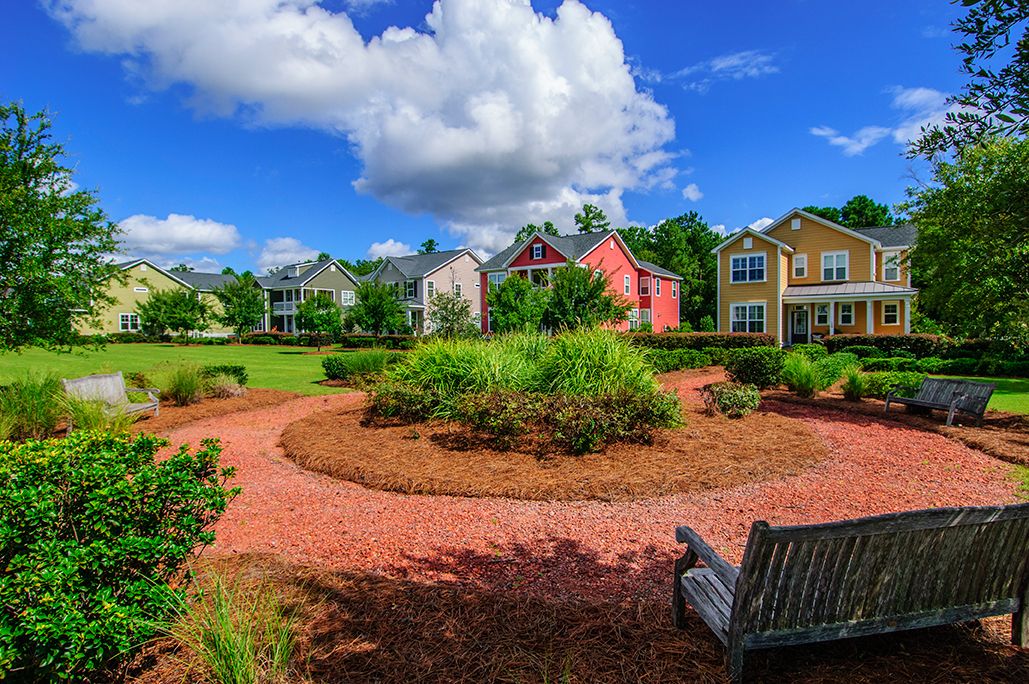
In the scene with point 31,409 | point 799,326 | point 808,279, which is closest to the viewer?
point 31,409

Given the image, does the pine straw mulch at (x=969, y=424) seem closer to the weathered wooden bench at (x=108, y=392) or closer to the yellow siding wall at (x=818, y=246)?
the weathered wooden bench at (x=108, y=392)

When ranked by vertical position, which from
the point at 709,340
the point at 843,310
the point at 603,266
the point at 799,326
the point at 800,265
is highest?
the point at 603,266

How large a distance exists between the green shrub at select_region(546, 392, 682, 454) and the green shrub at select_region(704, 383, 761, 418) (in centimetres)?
176

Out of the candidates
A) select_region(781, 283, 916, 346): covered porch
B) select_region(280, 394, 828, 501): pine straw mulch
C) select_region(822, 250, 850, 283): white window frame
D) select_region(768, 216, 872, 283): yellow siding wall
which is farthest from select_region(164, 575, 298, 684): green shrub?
select_region(822, 250, 850, 283): white window frame

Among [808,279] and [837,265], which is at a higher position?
[837,265]

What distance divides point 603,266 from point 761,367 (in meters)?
26.2

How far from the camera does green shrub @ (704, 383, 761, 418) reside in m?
9.16

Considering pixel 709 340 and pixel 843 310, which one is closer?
pixel 709 340

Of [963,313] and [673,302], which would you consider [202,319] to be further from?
[963,313]

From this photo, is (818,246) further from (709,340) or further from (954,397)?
(954,397)

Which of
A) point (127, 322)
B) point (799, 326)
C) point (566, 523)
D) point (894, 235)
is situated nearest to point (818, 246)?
point (799, 326)

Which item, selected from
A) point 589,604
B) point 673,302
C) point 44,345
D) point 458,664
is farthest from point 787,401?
point 673,302

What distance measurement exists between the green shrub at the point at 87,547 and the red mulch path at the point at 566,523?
1.28m

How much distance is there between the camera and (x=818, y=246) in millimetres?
31828
